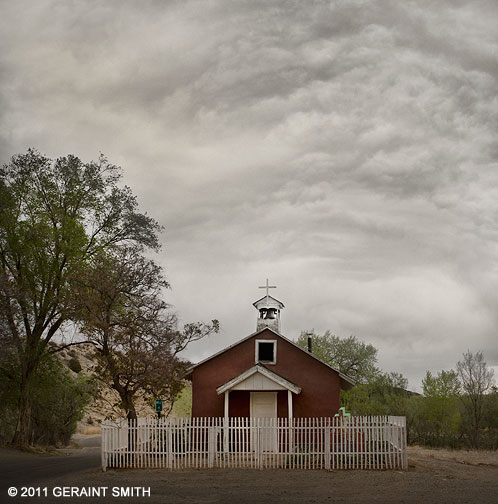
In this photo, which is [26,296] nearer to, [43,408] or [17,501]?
[43,408]

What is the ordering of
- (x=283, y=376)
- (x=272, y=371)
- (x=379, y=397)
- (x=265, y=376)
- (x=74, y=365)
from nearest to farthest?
(x=265, y=376) → (x=272, y=371) → (x=283, y=376) → (x=379, y=397) → (x=74, y=365)

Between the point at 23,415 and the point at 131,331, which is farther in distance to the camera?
the point at 23,415

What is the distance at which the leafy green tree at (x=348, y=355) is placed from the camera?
66.9 metres

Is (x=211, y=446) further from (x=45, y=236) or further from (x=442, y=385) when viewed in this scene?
(x=442, y=385)

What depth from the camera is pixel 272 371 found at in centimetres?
3222

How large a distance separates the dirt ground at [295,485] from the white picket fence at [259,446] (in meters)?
0.96

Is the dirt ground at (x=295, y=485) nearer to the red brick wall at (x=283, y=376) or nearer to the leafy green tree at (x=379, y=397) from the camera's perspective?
the red brick wall at (x=283, y=376)

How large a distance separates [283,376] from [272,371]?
0.71 m

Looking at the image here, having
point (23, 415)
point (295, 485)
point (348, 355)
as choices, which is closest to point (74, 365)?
point (348, 355)

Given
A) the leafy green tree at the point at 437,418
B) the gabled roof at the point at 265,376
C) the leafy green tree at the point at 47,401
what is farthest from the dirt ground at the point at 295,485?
the leafy green tree at the point at 437,418

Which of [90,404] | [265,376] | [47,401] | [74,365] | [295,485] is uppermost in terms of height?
[265,376]

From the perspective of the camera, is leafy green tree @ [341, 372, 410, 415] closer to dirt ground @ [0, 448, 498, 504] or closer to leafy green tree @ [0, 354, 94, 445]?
leafy green tree @ [0, 354, 94, 445]

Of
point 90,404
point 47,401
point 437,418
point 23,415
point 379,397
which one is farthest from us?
point 90,404

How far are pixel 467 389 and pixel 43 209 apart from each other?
107 ft
